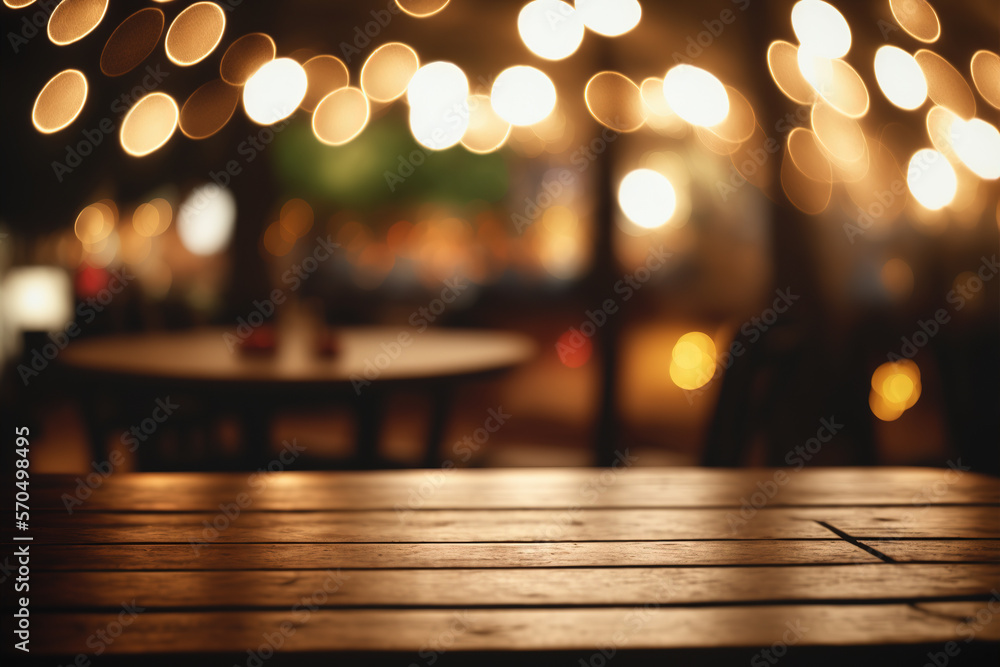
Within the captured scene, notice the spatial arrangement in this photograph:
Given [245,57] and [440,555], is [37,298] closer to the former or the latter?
[245,57]

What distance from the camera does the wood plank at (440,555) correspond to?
0.74 metres

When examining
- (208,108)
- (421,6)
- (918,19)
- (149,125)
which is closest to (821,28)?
(918,19)

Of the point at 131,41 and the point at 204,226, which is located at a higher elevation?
the point at 131,41

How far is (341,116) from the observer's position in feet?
22.5

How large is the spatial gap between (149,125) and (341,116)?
4.11m

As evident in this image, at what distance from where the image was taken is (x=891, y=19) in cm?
249

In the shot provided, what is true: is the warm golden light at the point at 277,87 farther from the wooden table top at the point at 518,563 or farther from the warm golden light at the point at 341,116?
the wooden table top at the point at 518,563

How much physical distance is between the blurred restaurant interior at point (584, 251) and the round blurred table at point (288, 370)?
0.01 metres

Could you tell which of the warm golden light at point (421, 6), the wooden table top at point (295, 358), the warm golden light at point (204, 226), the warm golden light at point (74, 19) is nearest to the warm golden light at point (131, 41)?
the warm golden light at point (74, 19)

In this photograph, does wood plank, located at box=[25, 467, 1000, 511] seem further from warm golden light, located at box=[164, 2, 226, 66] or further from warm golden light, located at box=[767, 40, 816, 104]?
warm golden light, located at box=[767, 40, 816, 104]

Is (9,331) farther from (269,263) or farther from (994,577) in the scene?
(994,577)

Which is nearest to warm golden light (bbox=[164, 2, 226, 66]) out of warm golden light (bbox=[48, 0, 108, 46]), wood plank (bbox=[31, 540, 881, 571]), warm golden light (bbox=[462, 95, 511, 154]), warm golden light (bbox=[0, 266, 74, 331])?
warm golden light (bbox=[48, 0, 108, 46])

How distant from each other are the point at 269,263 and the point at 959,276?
4.61 m

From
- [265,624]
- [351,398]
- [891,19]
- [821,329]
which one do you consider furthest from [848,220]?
[265,624]
